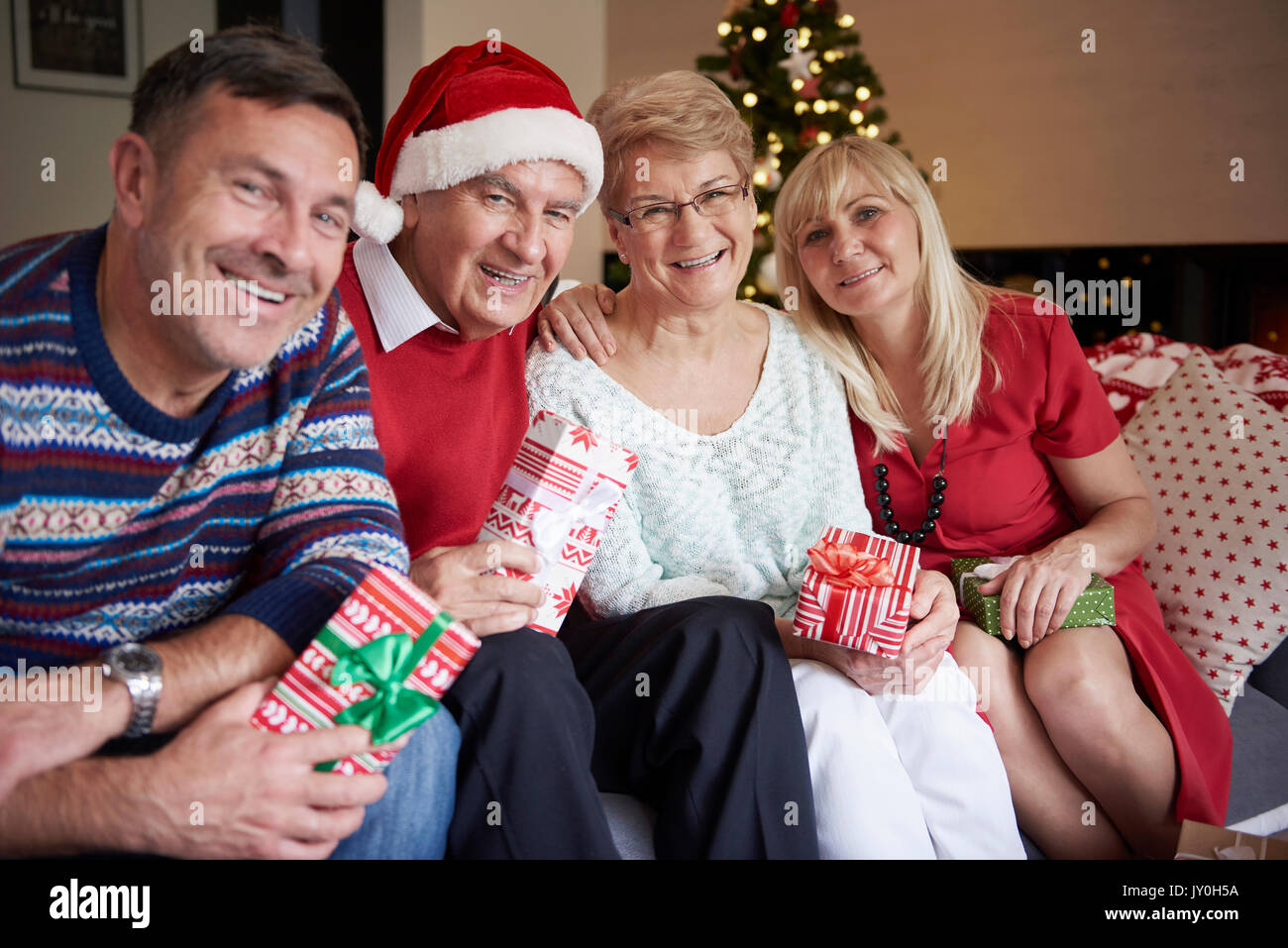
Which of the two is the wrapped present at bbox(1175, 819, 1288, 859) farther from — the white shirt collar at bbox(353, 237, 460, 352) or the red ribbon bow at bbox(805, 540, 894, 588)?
the white shirt collar at bbox(353, 237, 460, 352)

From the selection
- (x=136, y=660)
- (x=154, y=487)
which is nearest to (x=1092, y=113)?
(x=154, y=487)

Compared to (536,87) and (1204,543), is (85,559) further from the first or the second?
(1204,543)

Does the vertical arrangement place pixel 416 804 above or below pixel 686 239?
below

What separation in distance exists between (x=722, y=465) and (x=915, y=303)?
53 centimetres

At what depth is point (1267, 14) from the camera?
381 centimetres

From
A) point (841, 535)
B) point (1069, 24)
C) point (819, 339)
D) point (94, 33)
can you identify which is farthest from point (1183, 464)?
point (94, 33)

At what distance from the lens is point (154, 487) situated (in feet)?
3.82

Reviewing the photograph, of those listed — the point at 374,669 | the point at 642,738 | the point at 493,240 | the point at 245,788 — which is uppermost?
the point at 493,240

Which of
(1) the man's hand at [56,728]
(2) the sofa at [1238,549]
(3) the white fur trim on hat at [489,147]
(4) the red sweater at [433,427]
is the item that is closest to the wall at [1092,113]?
(2) the sofa at [1238,549]

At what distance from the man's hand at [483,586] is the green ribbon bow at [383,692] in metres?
0.24

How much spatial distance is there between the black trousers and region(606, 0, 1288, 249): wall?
3370 mm

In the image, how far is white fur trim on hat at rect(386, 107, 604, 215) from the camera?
5.06 ft

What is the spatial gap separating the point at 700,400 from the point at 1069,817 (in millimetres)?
910

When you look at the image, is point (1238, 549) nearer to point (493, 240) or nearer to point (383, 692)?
point (493, 240)
